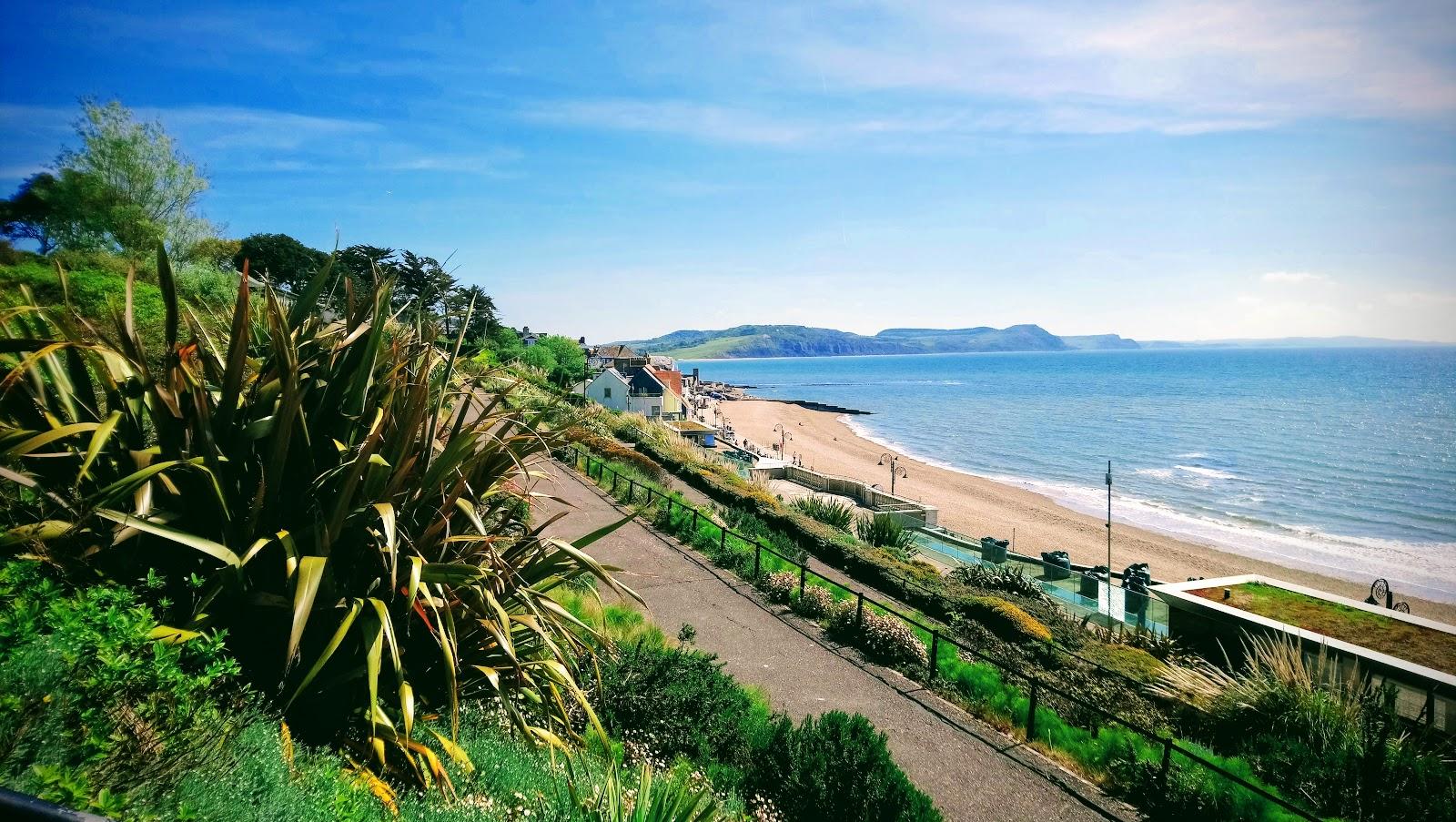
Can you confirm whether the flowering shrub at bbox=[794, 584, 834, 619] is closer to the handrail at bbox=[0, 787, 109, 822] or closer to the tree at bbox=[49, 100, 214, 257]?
the handrail at bbox=[0, 787, 109, 822]

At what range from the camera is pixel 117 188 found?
67.9 ft

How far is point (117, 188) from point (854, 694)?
26400mm

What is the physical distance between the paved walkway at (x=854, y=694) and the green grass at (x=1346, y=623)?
6454mm

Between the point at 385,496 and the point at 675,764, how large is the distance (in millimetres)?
3518

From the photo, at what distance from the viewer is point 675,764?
5.61 meters

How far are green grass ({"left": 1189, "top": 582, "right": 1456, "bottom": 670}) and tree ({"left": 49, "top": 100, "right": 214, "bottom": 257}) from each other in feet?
91.1

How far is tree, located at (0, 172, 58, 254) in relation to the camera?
20.0 m

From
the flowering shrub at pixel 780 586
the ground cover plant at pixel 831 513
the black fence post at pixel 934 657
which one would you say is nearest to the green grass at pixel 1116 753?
the black fence post at pixel 934 657

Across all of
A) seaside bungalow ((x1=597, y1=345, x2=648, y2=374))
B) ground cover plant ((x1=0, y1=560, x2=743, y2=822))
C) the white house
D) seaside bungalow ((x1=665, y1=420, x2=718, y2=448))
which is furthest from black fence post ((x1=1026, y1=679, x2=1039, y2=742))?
seaside bungalow ((x1=597, y1=345, x2=648, y2=374))

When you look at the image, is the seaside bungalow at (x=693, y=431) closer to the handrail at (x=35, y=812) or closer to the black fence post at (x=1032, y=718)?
the black fence post at (x=1032, y=718)

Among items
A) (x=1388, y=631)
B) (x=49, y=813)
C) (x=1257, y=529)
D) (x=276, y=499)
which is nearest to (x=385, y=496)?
(x=276, y=499)

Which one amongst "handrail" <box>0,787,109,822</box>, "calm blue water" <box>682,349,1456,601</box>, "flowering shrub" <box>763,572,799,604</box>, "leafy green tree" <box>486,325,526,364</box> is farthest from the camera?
"leafy green tree" <box>486,325,526,364</box>

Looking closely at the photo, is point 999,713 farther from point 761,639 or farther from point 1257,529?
point 1257,529

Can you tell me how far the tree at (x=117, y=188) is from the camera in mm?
19688
